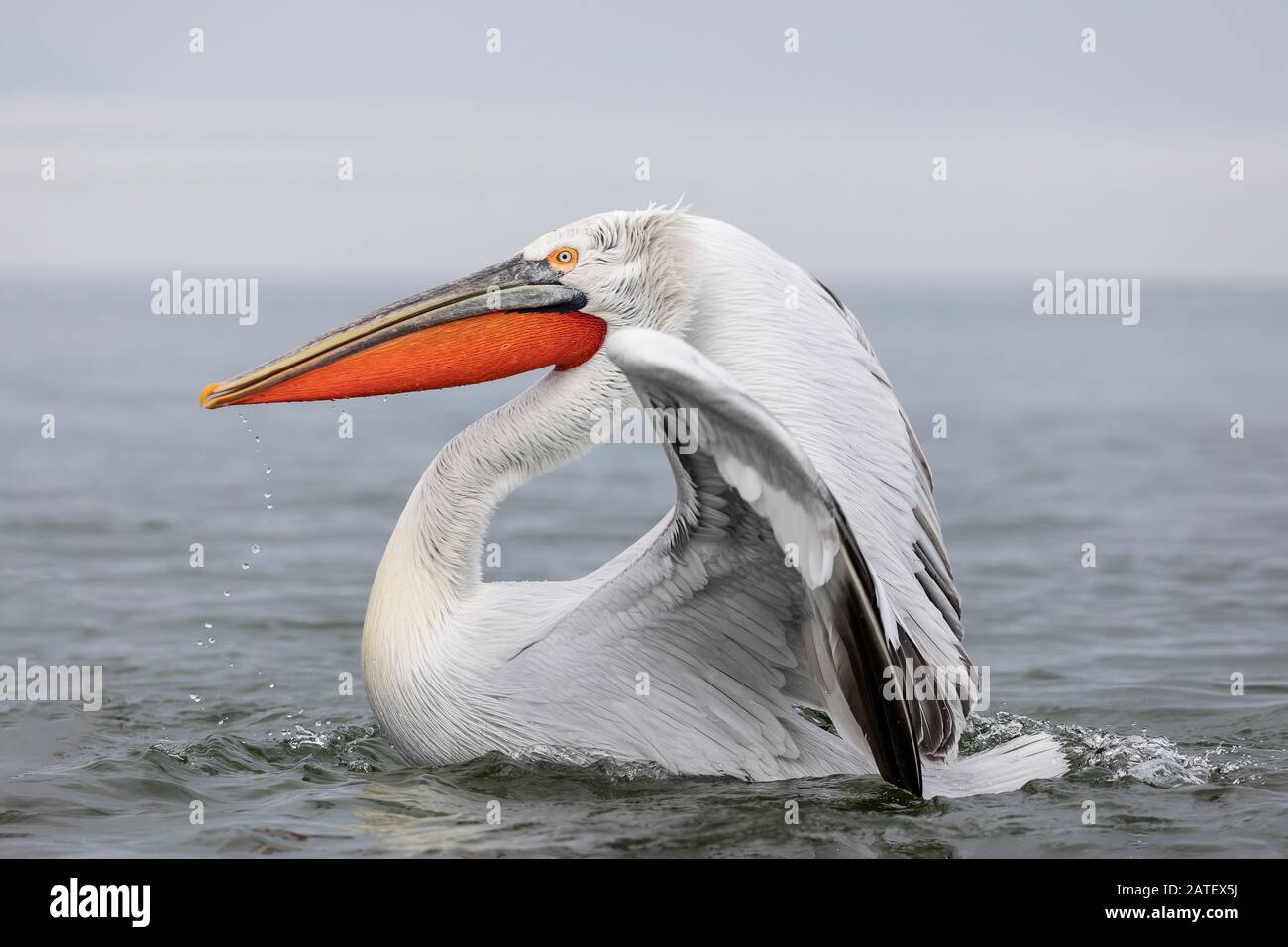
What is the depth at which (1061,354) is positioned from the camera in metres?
29.1

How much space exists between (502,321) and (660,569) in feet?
3.76

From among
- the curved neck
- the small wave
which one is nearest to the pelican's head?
the curved neck

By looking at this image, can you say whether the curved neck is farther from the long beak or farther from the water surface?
the water surface

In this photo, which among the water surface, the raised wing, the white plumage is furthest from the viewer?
the water surface

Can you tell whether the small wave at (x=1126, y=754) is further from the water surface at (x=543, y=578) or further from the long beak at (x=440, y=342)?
the long beak at (x=440, y=342)

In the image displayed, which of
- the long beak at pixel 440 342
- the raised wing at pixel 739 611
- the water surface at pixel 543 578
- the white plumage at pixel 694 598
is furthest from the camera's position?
the long beak at pixel 440 342

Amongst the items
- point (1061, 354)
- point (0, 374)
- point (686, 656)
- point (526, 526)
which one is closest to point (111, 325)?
point (0, 374)

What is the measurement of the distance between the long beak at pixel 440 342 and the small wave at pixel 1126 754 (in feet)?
6.85

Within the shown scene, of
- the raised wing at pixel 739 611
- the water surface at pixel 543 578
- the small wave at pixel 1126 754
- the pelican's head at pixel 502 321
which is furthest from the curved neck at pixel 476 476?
the small wave at pixel 1126 754

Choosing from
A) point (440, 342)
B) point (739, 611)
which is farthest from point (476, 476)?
point (739, 611)

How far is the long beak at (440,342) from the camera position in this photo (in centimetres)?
521

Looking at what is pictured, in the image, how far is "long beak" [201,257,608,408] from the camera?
5.21 m

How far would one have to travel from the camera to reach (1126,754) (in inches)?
215

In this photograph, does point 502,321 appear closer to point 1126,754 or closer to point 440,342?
point 440,342
